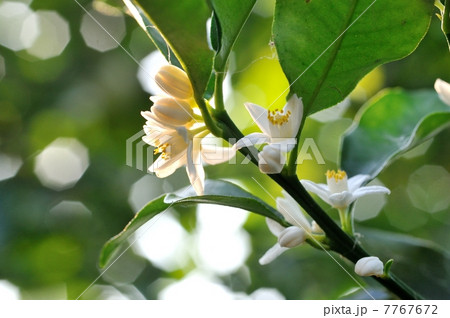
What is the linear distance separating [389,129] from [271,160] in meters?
0.62

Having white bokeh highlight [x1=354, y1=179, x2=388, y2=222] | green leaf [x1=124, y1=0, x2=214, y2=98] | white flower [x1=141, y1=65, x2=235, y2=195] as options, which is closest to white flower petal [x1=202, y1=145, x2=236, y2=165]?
white flower [x1=141, y1=65, x2=235, y2=195]

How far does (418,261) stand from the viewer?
1327mm

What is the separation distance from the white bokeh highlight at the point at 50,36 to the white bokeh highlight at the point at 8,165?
50 cm

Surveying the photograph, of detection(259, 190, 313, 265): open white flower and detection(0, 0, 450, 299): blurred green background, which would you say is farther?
detection(0, 0, 450, 299): blurred green background

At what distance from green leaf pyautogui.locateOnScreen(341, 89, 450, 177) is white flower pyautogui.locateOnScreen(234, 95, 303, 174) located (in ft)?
0.99

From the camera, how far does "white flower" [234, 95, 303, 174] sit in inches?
31.0

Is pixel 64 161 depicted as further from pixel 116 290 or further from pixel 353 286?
pixel 353 286

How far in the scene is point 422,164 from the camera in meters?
2.17

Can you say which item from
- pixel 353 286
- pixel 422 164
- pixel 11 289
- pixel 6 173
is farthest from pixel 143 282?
pixel 422 164

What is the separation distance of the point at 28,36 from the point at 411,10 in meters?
2.15

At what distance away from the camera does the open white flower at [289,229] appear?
35.6 inches

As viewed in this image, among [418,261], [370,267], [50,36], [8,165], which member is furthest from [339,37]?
[50,36]

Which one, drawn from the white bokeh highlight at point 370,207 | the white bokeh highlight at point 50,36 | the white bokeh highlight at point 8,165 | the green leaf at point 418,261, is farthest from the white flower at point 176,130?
the white bokeh highlight at point 50,36

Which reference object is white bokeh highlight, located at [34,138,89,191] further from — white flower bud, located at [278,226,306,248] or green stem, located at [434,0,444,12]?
green stem, located at [434,0,444,12]
